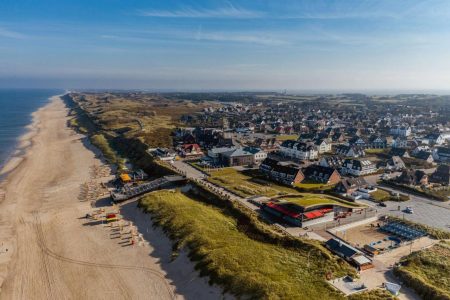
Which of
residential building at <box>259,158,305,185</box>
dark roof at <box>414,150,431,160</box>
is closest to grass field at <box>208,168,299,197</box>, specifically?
residential building at <box>259,158,305,185</box>

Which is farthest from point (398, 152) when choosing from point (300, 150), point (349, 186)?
point (349, 186)

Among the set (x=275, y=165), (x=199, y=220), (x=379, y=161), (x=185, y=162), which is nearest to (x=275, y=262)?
(x=199, y=220)

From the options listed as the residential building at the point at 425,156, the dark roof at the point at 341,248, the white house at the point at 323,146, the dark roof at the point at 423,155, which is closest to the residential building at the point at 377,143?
the white house at the point at 323,146

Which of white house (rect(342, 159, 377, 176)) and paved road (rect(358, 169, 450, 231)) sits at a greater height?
white house (rect(342, 159, 377, 176))

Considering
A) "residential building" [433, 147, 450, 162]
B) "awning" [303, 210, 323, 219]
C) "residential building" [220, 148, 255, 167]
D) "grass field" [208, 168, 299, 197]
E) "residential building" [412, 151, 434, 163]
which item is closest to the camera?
"awning" [303, 210, 323, 219]

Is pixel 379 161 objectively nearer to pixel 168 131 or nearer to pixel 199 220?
pixel 199 220

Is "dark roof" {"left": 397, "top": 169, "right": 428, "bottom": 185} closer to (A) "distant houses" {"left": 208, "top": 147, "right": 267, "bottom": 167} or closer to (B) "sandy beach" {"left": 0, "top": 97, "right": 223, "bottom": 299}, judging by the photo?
(A) "distant houses" {"left": 208, "top": 147, "right": 267, "bottom": 167}
